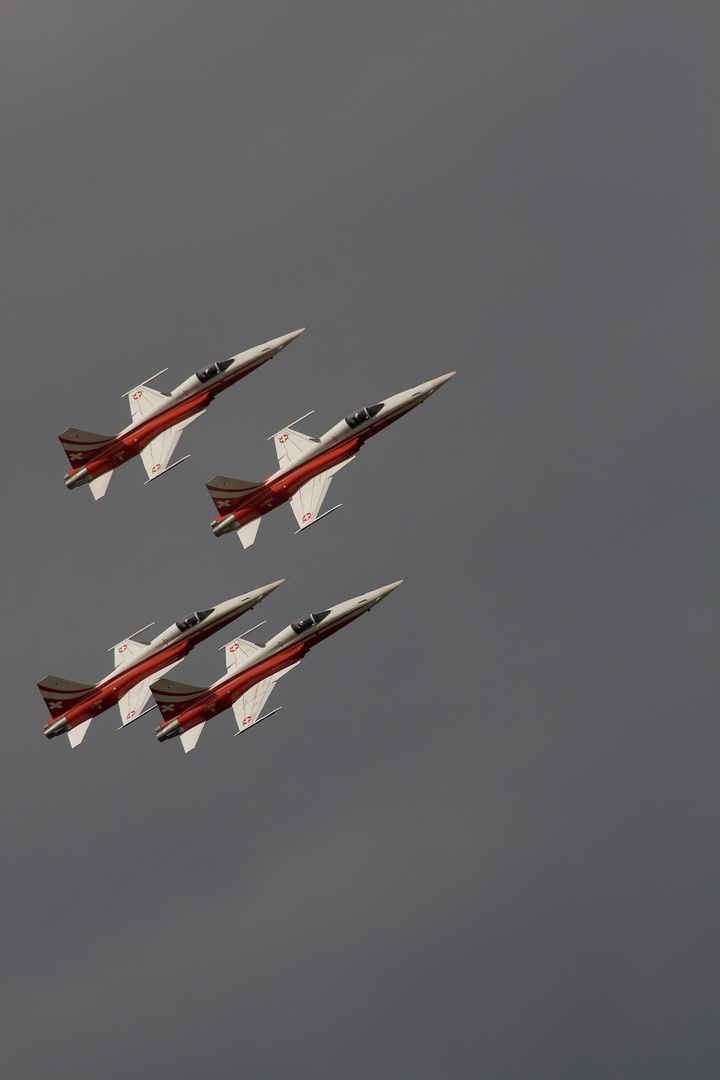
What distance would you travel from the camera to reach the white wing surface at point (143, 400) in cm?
13588

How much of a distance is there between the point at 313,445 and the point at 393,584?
26.4 feet

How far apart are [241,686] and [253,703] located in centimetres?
105

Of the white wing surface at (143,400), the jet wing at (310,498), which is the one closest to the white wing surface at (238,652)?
the jet wing at (310,498)

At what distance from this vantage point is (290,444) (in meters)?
135

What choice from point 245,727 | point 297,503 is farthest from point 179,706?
point 297,503

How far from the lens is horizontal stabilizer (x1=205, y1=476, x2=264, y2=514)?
132 metres

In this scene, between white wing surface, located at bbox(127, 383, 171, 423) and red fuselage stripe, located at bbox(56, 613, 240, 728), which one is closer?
red fuselage stripe, located at bbox(56, 613, 240, 728)

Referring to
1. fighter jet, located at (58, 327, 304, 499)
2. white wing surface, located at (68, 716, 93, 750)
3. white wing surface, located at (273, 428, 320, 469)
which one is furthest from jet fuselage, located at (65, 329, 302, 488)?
white wing surface, located at (68, 716, 93, 750)

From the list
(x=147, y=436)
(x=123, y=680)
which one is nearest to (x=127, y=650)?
(x=123, y=680)

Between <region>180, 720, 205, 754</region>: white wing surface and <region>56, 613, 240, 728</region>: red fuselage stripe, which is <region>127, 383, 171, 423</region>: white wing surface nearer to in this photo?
<region>56, 613, 240, 728</region>: red fuselage stripe

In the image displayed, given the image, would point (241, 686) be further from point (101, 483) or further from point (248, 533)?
point (101, 483)

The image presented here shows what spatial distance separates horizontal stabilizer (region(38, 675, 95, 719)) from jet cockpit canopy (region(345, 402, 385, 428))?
18.5 meters

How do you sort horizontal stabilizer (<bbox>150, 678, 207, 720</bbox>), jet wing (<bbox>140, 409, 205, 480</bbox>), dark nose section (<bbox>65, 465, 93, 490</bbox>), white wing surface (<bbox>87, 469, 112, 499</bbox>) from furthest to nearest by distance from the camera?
white wing surface (<bbox>87, 469, 112, 499</bbox>)
dark nose section (<bbox>65, 465, 93, 490</bbox>)
jet wing (<bbox>140, 409, 205, 480</bbox>)
horizontal stabilizer (<bbox>150, 678, 207, 720</bbox>)

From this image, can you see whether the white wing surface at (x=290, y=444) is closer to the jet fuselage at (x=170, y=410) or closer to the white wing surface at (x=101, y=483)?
the jet fuselage at (x=170, y=410)
